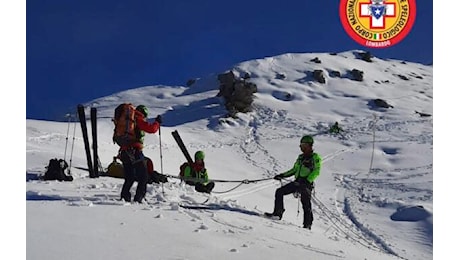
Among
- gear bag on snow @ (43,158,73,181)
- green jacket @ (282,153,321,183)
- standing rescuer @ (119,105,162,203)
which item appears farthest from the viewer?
gear bag on snow @ (43,158,73,181)

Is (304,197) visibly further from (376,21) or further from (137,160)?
(376,21)

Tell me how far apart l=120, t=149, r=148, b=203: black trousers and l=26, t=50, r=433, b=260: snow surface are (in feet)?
1.13

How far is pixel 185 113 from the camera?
41.4 meters

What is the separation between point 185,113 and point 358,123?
14.0m

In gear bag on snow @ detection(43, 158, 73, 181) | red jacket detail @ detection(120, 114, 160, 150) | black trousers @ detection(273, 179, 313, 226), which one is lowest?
black trousers @ detection(273, 179, 313, 226)

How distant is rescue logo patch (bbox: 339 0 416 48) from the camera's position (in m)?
5.33

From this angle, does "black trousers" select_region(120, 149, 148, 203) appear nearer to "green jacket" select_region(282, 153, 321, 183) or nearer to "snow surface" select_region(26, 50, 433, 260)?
"snow surface" select_region(26, 50, 433, 260)

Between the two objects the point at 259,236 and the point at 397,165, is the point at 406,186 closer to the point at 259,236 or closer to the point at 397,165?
the point at 397,165

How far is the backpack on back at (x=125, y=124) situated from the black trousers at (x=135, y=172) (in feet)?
0.56

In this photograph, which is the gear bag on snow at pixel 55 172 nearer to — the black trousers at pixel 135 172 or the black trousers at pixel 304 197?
the black trousers at pixel 135 172

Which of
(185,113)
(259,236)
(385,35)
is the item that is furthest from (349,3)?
(185,113)

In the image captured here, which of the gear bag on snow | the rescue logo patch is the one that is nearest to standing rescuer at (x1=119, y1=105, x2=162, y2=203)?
the gear bag on snow

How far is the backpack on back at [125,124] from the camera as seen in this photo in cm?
673

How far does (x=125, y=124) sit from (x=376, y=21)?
336 cm
